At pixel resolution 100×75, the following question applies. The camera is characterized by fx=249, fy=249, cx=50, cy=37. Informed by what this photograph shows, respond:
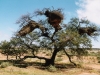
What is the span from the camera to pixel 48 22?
29672mm

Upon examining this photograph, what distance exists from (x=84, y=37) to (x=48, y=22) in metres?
5.16

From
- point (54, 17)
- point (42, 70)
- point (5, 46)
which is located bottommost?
point (42, 70)

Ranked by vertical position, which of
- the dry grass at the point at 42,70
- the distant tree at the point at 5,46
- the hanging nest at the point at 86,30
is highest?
the hanging nest at the point at 86,30

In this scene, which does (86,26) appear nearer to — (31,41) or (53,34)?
(53,34)

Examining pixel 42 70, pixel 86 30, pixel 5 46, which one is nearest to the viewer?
pixel 42 70

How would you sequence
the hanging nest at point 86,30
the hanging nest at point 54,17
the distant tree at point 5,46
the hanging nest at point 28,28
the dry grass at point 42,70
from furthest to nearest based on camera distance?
the distant tree at point 5,46 < the hanging nest at point 86,30 < the hanging nest at point 28,28 < the hanging nest at point 54,17 < the dry grass at point 42,70

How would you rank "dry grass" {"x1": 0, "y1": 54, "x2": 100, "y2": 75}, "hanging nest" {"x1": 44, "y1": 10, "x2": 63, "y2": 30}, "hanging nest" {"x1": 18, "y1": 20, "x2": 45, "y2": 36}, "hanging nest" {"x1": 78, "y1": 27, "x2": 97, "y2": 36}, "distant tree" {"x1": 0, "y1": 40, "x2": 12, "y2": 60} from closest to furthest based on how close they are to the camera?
1. "dry grass" {"x1": 0, "y1": 54, "x2": 100, "y2": 75}
2. "hanging nest" {"x1": 44, "y1": 10, "x2": 63, "y2": 30}
3. "hanging nest" {"x1": 18, "y1": 20, "x2": 45, "y2": 36}
4. "hanging nest" {"x1": 78, "y1": 27, "x2": 97, "y2": 36}
5. "distant tree" {"x1": 0, "y1": 40, "x2": 12, "y2": 60}

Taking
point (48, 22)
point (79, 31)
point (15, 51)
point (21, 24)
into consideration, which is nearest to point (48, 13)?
point (48, 22)

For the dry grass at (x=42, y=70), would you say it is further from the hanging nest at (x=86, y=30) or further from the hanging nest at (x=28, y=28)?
the hanging nest at (x=28, y=28)

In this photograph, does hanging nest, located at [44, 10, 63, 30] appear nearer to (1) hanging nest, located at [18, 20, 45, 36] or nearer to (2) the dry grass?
(1) hanging nest, located at [18, 20, 45, 36]

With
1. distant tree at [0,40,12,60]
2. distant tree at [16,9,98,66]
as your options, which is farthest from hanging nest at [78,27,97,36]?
distant tree at [0,40,12,60]

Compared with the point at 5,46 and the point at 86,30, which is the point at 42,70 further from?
the point at 5,46

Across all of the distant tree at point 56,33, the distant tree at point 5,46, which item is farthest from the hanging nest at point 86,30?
the distant tree at point 5,46

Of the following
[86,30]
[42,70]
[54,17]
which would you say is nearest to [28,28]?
[54,17]
